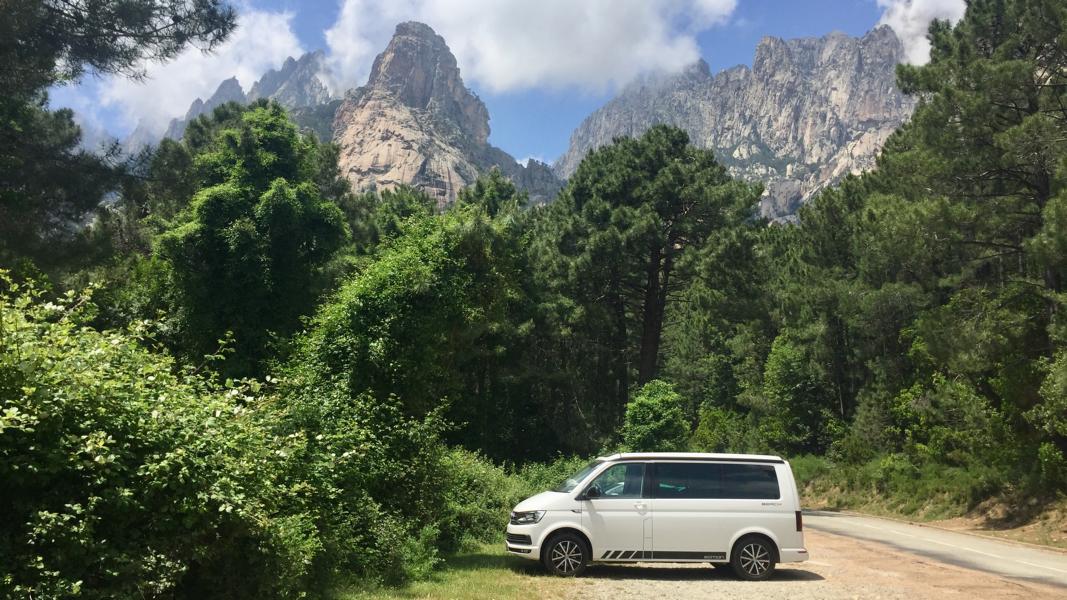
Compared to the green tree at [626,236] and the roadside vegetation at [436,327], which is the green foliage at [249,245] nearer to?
the roadside vegetation at [436,327]

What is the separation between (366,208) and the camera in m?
36.9

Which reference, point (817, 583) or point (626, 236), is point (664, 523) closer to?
point (817, 583)

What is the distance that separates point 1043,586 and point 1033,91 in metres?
15.4

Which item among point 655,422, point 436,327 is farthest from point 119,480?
point 655,422

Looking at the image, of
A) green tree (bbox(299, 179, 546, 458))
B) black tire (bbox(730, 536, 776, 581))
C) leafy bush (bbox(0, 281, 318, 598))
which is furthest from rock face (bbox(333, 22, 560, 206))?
leafy bush (bbox(0, 281, 318, 598))

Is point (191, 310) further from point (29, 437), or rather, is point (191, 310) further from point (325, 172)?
point (29, 437)

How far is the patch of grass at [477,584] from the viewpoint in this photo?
28.9 ft

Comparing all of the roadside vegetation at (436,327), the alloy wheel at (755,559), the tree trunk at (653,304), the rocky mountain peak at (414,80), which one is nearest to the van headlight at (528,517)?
the roadside vegetation at (436,327)

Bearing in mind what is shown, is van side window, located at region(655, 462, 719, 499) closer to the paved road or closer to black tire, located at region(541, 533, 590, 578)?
black tire, located at region(541, 533, 590, 578)

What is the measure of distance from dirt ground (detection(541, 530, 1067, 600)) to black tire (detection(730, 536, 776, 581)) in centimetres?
21

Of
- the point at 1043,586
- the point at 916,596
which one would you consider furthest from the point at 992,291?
the point at 916,596

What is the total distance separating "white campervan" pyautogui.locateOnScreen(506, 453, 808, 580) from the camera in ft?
36.0

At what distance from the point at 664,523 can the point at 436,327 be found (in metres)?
5.37

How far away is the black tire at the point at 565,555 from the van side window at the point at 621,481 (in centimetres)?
83
